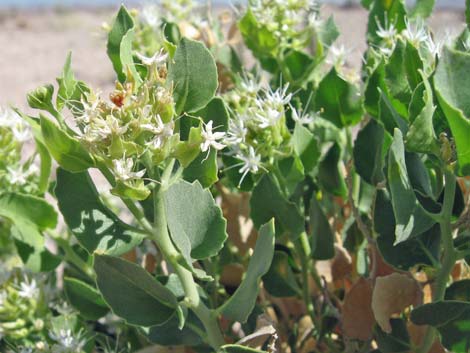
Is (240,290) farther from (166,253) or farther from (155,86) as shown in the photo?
(155,86)

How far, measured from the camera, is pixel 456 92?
2.16 feet

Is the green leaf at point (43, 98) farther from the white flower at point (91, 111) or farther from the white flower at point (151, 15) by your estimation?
the white flower at point (151, 15)

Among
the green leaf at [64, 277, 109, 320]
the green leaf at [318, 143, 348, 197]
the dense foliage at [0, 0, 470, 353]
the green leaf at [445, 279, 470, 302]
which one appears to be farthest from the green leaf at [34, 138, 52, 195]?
the green leaf at [445, 279, 470, 302]

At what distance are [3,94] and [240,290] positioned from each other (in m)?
3.39

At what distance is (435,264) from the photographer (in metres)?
0.82

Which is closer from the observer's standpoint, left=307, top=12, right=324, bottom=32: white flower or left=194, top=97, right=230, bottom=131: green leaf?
left=194, top=97, right=230, bottom=131: green leaf

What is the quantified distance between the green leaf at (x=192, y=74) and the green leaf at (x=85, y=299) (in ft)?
1.05

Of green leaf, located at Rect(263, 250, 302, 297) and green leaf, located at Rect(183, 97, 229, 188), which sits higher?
green leaf, located at Rect(183, 97, 229, 188)

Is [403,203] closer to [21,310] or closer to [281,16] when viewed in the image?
[281,16]

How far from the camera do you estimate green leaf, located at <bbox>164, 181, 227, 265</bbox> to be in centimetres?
70

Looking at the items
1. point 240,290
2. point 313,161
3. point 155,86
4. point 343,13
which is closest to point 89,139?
point 155,86

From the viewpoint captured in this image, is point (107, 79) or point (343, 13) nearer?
point (107, 79)

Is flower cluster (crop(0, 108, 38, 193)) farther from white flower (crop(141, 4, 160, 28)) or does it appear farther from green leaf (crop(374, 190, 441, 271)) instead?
green leaf (crop(374, 190, 441, 271))

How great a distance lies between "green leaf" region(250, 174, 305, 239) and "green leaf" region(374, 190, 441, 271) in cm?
9
